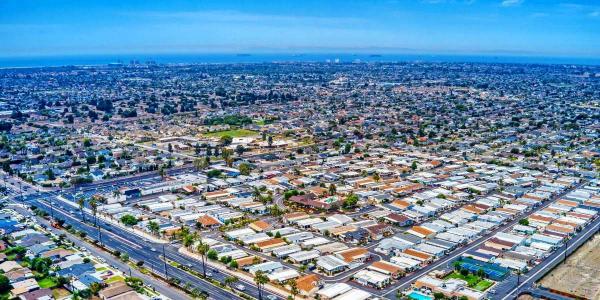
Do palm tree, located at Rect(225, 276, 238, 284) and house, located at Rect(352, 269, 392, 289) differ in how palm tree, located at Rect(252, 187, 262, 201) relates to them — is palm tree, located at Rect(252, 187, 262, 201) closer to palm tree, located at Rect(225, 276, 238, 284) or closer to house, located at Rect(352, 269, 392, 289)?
palm tree, located at Rect(225, 276, 238, 284)

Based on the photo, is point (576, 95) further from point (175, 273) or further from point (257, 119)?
point (175, 273)

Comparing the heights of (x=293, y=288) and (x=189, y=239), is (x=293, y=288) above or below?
above

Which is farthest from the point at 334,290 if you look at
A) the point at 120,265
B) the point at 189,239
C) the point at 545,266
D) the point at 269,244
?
the point at 120,265

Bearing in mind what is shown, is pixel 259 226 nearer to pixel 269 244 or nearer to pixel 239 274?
pixel 269 244

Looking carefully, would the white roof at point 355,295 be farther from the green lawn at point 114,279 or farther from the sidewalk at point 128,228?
the sidewalk at point 128,228

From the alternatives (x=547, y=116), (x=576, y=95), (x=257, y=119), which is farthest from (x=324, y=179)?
(x=576, y=95)

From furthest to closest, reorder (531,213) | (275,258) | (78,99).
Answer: (78,99) → (531,213) → (275,258)

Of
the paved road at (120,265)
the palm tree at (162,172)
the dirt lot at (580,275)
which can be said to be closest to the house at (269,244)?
the paved road at (120,265)
